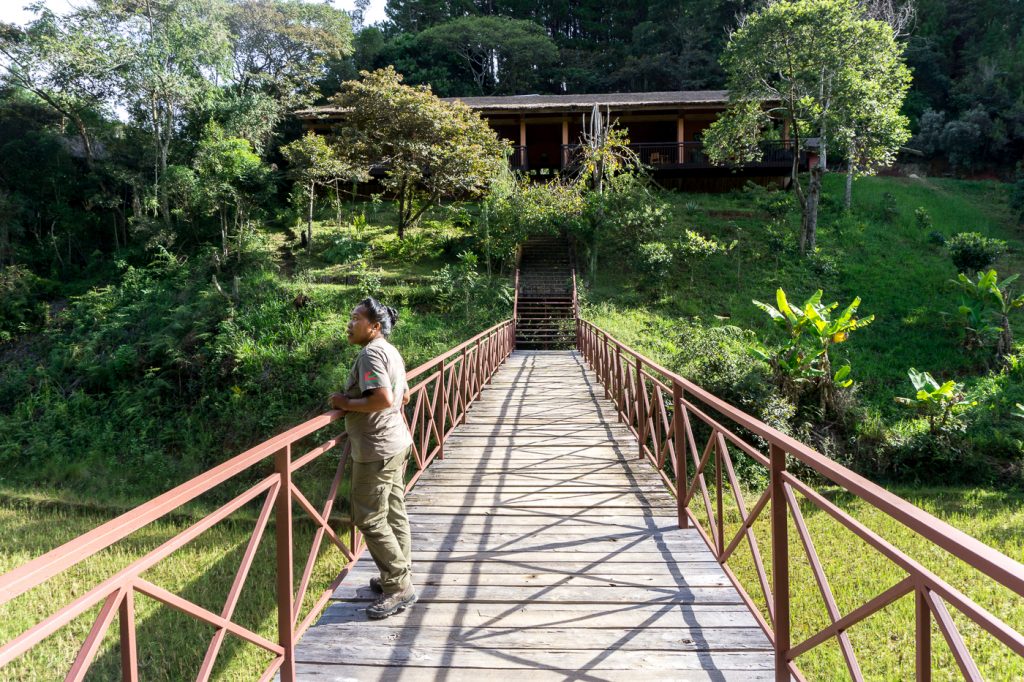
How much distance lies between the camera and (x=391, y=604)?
3.07 metres

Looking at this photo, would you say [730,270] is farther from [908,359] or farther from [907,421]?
[907,421]

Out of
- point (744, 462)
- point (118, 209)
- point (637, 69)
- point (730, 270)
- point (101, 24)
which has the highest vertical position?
point (637, 69)

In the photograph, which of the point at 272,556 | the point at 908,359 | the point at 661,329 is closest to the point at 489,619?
the point at 272,556

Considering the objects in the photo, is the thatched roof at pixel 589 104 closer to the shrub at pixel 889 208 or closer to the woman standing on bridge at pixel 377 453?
the shrub at pixel 889 208

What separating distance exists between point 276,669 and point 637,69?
3906 centimetres

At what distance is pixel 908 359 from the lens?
1388cm

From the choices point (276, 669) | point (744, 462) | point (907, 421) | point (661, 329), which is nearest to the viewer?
point (276, 669)

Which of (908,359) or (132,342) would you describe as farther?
(132,342)

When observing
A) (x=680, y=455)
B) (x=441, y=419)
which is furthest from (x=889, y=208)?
(x=680, y=455)

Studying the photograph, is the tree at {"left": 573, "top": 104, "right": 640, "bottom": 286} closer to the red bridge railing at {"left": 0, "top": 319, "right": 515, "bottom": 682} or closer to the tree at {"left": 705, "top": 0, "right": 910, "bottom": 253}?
the tree at {"left": 705, "top": 0, "right": 910, "bottom": 253}

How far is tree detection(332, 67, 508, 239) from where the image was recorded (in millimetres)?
18234

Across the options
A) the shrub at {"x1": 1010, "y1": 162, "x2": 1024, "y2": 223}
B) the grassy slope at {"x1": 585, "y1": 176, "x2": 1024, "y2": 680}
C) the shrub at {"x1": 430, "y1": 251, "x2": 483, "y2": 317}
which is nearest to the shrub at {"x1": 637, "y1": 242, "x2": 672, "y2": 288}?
the grassy slope at {"x1": 585, "y1": 176, "x2": 1024, "y2": 680}

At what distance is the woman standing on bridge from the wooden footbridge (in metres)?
0.17

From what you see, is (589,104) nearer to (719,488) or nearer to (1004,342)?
(1004,342)
